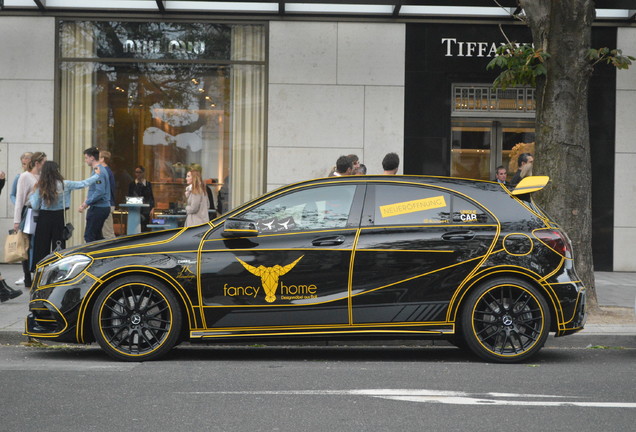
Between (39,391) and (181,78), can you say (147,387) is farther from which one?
(181,78)

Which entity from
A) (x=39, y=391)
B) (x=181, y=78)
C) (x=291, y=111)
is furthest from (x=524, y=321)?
(x=181, y=78)

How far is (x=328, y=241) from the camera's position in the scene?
7.43 meters

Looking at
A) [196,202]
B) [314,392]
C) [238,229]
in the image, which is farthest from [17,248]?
[314,392]

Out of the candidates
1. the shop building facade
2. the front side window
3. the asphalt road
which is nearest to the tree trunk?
the asphalt road

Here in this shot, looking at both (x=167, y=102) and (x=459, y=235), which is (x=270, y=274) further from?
(x=167, y=102)

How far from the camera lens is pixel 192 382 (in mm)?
6520

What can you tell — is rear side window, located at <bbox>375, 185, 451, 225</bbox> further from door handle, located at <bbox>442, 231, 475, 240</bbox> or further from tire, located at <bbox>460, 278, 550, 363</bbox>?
tire, located at <bbox>460, 278, 550, 363</bbox>

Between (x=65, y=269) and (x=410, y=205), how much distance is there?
9.63 feet

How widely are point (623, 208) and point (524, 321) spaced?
8968mm

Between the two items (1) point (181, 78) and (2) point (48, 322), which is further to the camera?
(1) point (181, 78)

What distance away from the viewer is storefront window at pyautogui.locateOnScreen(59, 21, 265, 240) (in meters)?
15.5

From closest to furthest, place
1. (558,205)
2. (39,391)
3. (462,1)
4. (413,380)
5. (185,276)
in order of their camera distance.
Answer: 1. (39,391)
2. (413,380)
3. (185,276)
4. (558,205)
5. (462,1)

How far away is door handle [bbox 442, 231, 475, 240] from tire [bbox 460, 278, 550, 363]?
0.41 metres

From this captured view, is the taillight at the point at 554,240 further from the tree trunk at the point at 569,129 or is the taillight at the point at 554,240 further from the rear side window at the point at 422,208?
the tree trunk at the point at 569,129
